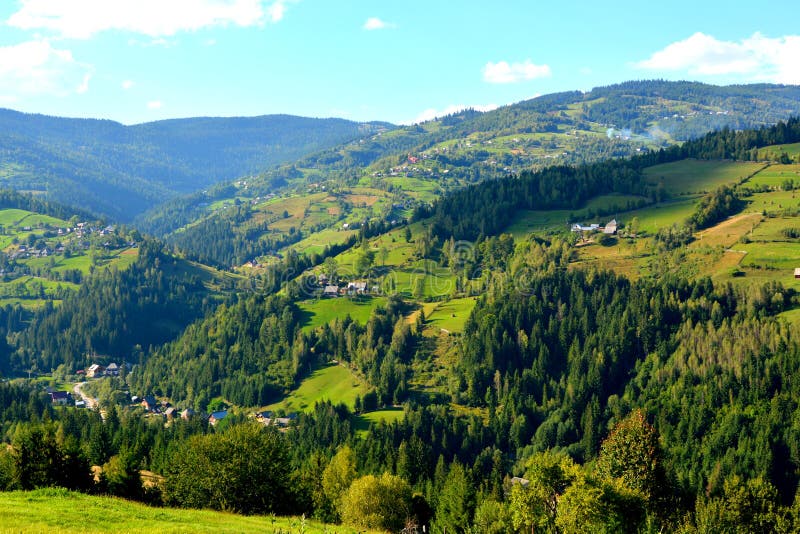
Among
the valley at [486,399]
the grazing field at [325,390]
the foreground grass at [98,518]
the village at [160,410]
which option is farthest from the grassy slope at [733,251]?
the foreground grass at [98,518]

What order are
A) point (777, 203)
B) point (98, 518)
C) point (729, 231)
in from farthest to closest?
1. point (777, 203)
2. point (729, 231)
3. point (98, 518)

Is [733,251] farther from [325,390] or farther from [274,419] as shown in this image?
[274,419]

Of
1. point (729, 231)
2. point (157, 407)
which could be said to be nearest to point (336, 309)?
point (157, 407)

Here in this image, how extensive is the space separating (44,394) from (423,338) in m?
96.3

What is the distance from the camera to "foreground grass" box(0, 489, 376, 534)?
130ft

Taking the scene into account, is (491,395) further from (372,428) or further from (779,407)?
(779,407)

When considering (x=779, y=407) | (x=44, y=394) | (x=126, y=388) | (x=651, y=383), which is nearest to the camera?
(x=779, y=407)

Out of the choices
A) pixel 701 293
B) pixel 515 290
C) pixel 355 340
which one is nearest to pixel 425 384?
pixel 355 340

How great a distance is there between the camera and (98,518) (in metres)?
43.4

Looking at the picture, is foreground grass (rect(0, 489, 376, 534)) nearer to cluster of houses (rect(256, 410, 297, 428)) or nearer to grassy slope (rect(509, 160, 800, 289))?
cluster of houses (rect(256, 410, 297, 428))

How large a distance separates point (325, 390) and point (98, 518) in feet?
375

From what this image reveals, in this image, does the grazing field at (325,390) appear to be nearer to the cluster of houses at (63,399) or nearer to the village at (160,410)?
the village at (160,410)

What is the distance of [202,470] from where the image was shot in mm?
63594

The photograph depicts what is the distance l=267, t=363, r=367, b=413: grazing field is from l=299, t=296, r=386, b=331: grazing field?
18.7 metres
